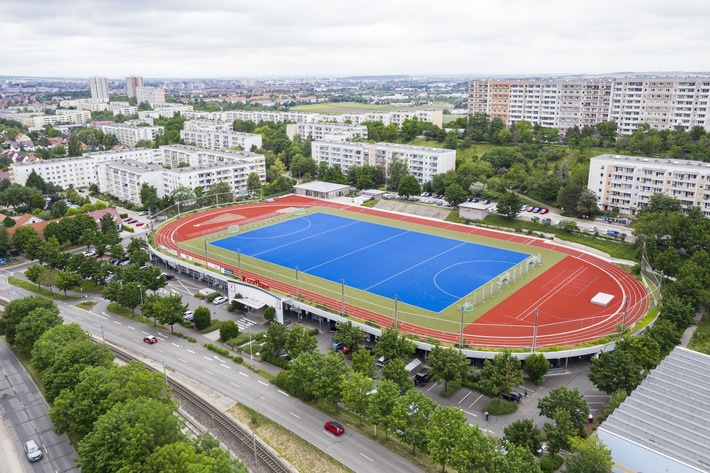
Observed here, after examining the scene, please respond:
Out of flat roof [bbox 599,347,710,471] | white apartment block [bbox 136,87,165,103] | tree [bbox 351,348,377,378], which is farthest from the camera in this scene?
white apartment block [bbox 136,87,165,103]

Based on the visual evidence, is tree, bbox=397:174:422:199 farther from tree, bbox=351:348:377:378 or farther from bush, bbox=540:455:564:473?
bush, bbox=540:455:564:473

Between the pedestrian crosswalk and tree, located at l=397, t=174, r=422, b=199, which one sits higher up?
tree, located at l=397, t=174, r=422, b=199

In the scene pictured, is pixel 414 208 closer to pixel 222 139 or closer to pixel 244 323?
pixel 244 323

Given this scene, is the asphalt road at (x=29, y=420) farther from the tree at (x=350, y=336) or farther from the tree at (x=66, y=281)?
the tree at (x=350, y=336)

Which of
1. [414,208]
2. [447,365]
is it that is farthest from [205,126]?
[447,365]

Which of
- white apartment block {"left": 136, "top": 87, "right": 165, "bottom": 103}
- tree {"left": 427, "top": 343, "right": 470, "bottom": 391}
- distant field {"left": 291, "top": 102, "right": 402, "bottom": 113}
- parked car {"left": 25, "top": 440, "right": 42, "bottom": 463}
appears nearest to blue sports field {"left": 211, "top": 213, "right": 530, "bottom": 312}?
tree {"left": 427, "top": 343, "right": 470, "bottom": 391}

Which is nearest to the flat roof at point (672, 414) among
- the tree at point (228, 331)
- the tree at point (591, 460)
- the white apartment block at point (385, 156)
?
the tree at point (591, 460)
